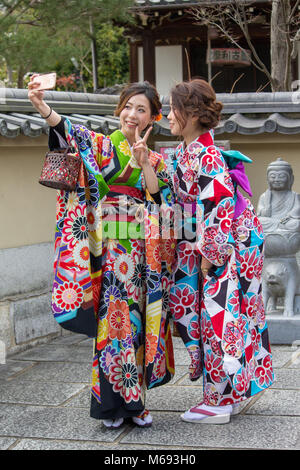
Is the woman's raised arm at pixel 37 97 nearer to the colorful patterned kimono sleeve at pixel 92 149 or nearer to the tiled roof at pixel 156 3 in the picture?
the colorful patterned kimono sleeve at pixel 92 149

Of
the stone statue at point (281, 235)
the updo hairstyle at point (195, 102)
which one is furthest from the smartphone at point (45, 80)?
the stone statue at point (281, 235)

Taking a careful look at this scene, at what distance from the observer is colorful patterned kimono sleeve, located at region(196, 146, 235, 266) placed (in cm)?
410

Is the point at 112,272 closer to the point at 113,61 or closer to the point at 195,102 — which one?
the point at 195,102

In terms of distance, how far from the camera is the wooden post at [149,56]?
14.6m

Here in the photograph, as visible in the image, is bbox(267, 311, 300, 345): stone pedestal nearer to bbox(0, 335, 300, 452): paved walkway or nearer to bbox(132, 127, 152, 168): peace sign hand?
bbox(0, 335, 300, 452): paved walkway

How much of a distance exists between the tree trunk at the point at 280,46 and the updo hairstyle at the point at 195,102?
17.2 ft

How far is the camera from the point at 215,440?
13.0ft

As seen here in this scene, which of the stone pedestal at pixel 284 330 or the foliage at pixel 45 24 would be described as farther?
the foliage at pixel 45 24

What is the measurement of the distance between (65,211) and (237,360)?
1.34 m

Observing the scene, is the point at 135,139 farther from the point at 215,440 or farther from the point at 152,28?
the point at 152,28

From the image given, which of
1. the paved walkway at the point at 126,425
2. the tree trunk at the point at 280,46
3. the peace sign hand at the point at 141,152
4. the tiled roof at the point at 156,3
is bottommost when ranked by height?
the paved walkway at the point at 126,425

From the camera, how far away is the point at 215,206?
4.11 meters

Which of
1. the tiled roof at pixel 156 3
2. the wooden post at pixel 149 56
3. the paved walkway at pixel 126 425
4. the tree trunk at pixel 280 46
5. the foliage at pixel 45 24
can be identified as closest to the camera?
the paved walkway at pixel 126 425

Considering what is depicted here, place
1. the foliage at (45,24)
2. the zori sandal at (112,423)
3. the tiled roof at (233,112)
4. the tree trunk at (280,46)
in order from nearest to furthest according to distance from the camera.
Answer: the zori sandal at (112,423)
the tiled roof at (233,112)
the tree trunk at (280,46)
the foliage at (45,24)
